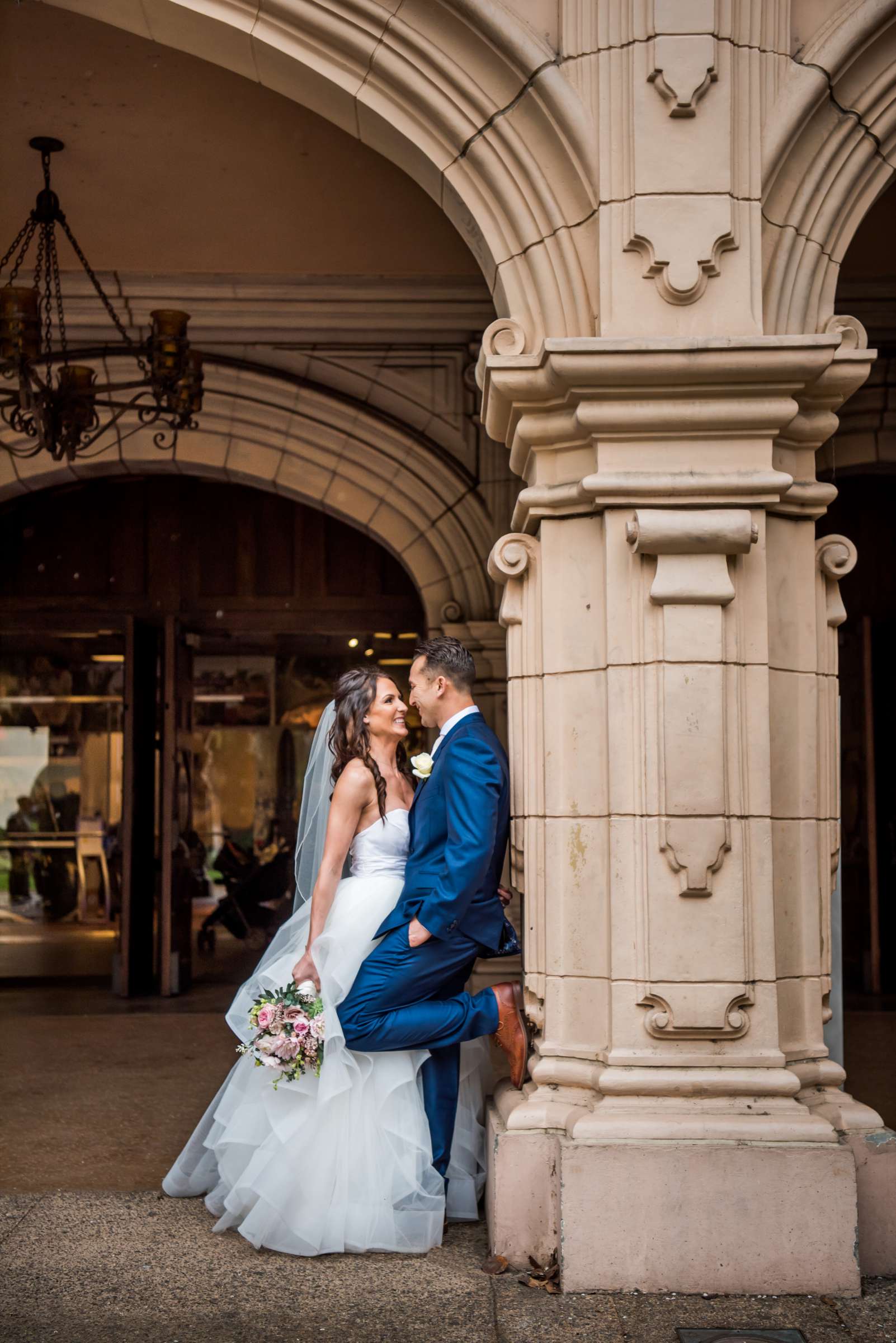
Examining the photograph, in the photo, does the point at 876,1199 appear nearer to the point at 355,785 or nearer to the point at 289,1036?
the point at 289,1036

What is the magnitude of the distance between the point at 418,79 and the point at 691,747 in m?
2.04

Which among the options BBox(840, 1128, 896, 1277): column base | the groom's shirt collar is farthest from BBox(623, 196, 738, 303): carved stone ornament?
BBox(840, 1128, 896, 1277): column base

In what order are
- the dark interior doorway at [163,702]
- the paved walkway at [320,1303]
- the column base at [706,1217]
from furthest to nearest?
the dark interior doorway at [163,702] < the column base at [706,1217] < the paved walkway at [320,1303]

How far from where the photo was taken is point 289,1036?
11.2 feet

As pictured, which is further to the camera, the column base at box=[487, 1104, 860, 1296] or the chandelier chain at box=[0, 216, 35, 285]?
the chandelier chain at box=[0, 216, 35, 285]

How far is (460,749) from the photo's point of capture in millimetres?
3520

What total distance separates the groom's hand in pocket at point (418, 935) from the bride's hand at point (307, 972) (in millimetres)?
304

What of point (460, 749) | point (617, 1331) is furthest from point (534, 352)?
point (617, 1331)

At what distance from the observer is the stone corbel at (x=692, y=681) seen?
326 centimetres

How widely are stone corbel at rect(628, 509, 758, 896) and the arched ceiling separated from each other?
2866 millimetres

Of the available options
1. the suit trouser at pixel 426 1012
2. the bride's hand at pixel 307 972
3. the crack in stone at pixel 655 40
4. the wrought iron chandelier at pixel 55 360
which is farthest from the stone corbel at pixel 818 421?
the wrought iron chandelier at pixel 55 360

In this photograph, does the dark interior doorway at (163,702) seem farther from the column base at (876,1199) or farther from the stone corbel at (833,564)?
the column base at (876,1199)

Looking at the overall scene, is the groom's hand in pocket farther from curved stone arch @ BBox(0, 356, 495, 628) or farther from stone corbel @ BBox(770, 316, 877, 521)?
curved stone arch @ BBox(0, 356, 495, 628)

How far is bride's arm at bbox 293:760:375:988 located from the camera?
361 centimetres
